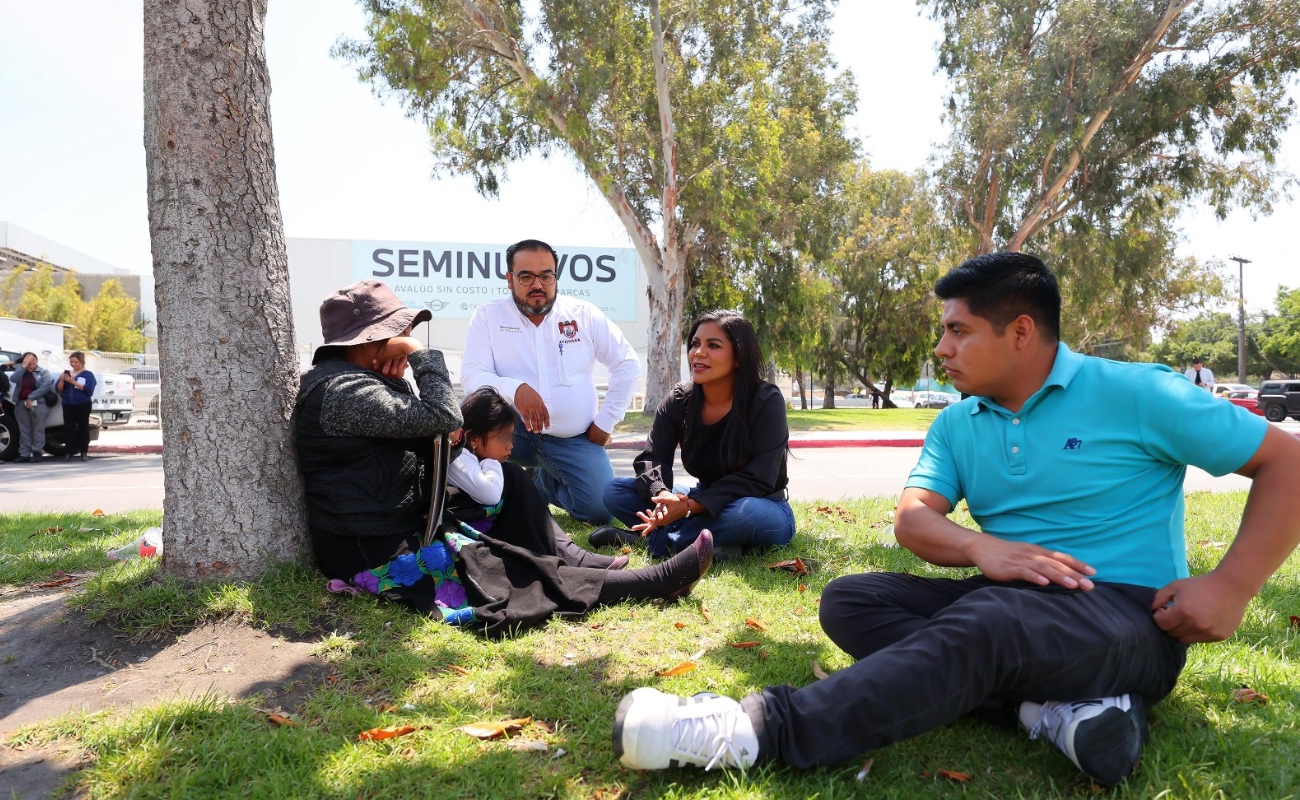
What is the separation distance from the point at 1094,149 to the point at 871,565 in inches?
710

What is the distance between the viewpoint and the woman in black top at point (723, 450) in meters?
4.41

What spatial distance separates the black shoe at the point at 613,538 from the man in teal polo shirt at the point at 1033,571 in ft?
7.55

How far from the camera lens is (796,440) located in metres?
16.5

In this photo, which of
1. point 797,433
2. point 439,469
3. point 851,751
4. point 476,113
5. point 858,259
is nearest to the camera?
point 851,751

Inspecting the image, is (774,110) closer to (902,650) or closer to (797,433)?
(797,433)

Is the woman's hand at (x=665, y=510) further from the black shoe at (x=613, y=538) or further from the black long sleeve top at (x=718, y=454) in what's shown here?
the black shoe at (x=613, y=538)

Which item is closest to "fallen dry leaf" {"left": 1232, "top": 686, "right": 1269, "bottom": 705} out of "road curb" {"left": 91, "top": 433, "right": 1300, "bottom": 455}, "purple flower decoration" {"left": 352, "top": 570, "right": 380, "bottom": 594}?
"purple flower decoration" {"left": 352, "top": 570, "right": 380, "bottom": 594}

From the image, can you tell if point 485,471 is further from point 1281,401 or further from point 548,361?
point 1281,401

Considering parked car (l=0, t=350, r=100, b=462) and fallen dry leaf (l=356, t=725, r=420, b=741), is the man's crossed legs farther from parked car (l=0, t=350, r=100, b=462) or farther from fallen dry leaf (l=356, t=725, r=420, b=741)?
parked car (l=0, t=350, r=100, b=462)

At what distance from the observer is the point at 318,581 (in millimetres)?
3434

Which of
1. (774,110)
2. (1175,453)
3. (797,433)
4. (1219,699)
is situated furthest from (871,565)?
(774,110)

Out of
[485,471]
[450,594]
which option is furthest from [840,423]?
[450,594]

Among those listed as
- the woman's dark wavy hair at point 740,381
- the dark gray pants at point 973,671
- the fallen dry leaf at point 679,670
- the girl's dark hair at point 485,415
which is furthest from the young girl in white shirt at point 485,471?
the dark gray pants at point 973,671

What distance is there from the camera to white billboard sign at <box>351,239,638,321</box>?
32875 mm
